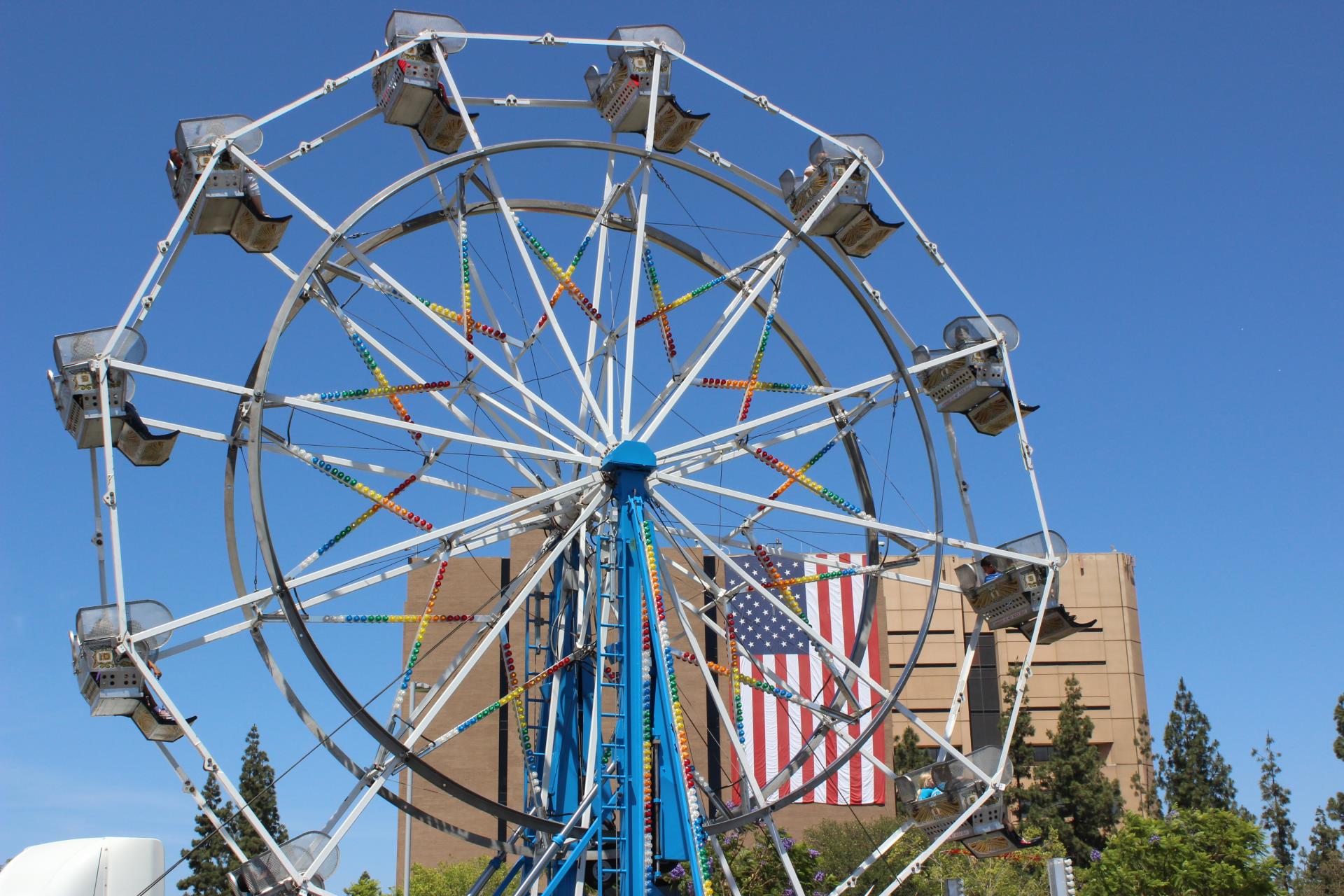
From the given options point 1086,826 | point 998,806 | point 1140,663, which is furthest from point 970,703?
point 998,806

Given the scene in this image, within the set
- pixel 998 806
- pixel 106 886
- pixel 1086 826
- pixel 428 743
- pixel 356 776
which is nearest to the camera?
pixel 106 886

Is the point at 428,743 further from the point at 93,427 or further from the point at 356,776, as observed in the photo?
the point at 93,427

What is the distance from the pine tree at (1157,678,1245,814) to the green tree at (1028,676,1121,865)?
206cm

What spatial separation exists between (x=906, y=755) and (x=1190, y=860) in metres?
27.5

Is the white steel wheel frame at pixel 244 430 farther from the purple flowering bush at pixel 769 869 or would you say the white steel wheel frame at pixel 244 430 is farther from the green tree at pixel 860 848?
the green tree at pixel 860 848

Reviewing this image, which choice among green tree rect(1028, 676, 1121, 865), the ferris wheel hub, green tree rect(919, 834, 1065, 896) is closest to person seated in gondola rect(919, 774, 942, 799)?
the ferris wheel hub

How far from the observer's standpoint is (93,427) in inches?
654

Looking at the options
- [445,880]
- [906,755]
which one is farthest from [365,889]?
[906,755]

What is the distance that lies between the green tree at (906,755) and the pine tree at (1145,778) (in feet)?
27.9

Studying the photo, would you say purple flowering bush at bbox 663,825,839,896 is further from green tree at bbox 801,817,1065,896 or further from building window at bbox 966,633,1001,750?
building window at bbox 966,633,1001,750

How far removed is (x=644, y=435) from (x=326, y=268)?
14.0 feet

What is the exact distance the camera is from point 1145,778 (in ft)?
233

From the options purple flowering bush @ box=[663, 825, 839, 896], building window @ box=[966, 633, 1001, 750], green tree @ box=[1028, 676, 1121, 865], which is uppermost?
building window @ box=[966, 633, 1001, 750]

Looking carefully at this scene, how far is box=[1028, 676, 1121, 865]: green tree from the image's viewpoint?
178 ft
